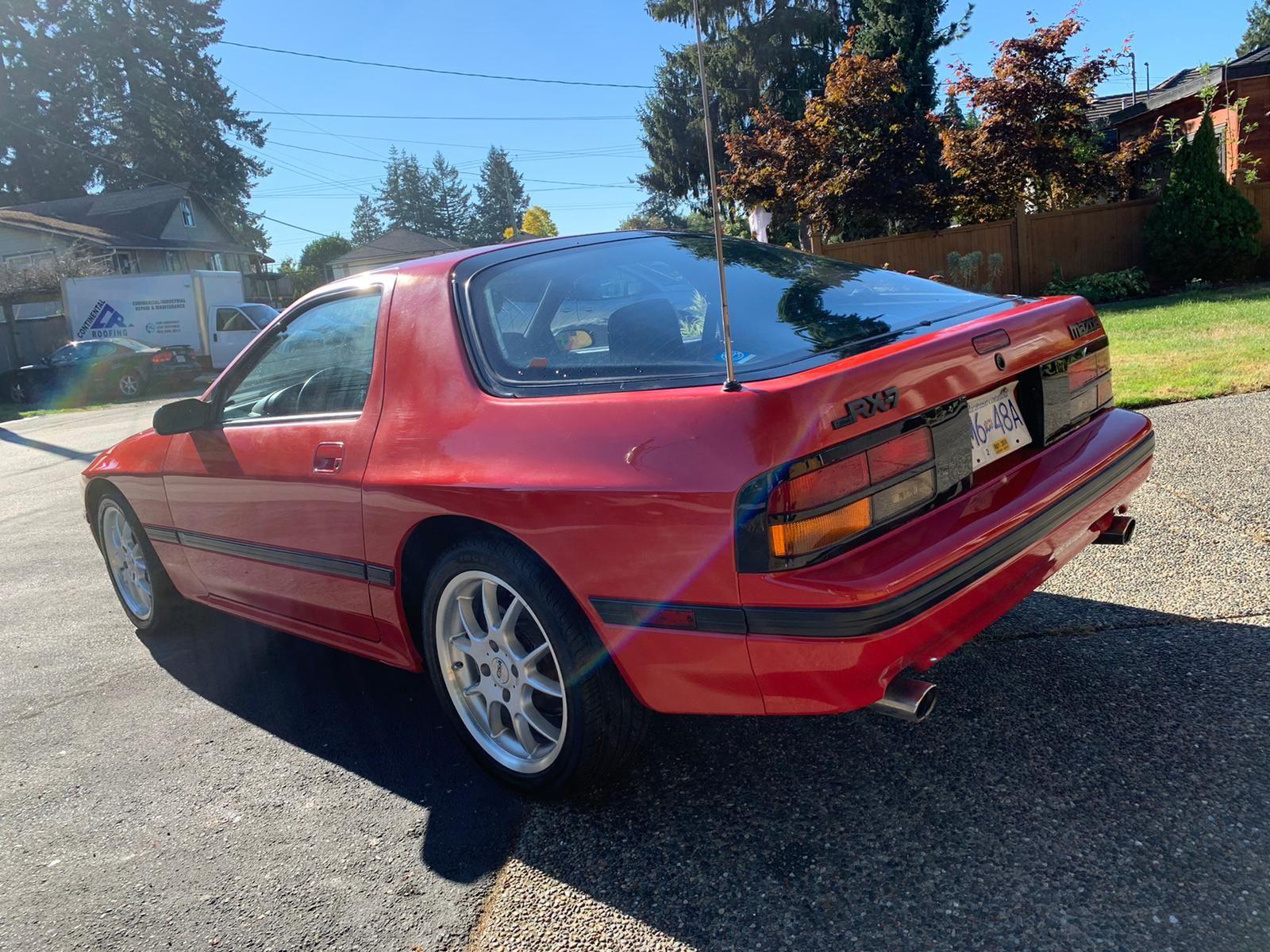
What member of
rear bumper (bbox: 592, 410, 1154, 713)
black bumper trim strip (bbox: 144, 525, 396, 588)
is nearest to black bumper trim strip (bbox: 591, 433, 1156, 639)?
rear bumper (bbox: 592, 410, 1154, 713)

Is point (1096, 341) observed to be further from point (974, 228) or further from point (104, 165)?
point (104, 165)

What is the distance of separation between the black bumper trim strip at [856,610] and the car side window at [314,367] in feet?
4.22

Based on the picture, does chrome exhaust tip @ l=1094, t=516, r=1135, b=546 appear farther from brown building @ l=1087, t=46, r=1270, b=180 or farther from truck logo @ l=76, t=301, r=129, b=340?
truck logo @ l=76, t=301, r=129, b=340

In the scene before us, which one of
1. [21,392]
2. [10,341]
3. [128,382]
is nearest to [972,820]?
[128,382]

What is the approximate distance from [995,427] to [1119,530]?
0.78 m

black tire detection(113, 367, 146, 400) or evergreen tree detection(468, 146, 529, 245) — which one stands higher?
evergreen tree detection(468, 146, 529, 245)

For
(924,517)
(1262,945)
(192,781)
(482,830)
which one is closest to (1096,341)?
(924,517)

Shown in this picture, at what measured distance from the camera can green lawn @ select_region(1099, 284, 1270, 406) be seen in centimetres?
661

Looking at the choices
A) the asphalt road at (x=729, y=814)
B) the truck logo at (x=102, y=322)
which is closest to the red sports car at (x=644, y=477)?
the asphalt road at (x=729, y=814)

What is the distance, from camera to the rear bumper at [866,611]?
207cm

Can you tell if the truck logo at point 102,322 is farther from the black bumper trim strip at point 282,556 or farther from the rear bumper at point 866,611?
the rear bumper at point 866,611

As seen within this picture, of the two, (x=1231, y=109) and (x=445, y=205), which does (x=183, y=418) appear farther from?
(x=445, y=205)

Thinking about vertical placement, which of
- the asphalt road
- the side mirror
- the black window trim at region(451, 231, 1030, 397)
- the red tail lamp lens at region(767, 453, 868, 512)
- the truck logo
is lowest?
the asphalt road

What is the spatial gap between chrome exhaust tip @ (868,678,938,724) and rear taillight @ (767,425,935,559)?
0.36 metres
